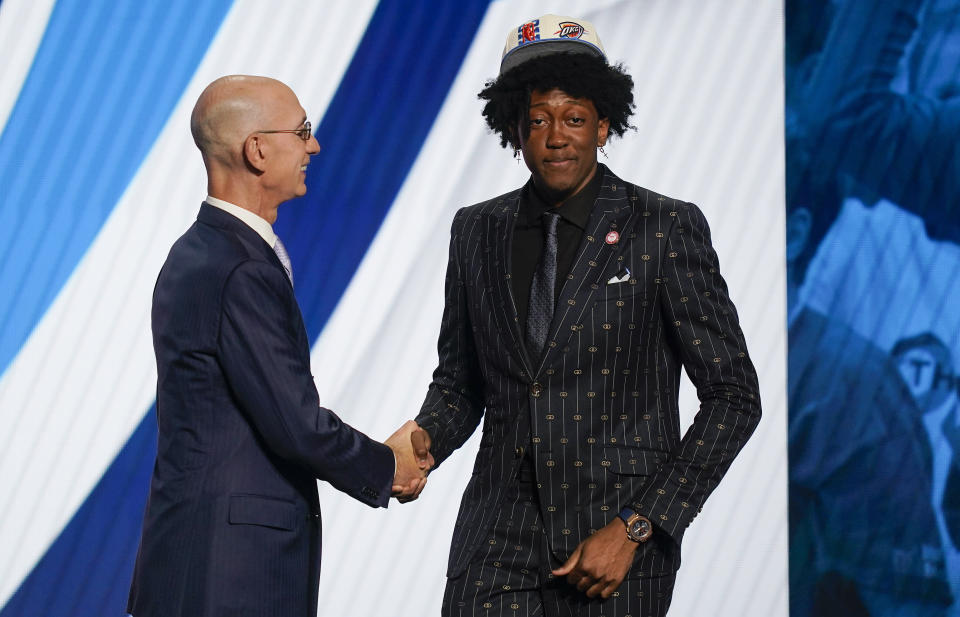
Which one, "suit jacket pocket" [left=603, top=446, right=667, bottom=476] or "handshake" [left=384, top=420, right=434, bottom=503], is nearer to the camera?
"suit jacket pocket" [left=603, top=446, right=667, bottom=476]

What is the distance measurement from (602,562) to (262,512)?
56cm

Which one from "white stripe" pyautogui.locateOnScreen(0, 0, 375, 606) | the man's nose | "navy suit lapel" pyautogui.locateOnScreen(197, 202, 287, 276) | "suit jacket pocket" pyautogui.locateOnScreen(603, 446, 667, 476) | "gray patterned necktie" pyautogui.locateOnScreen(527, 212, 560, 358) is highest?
the man's nose

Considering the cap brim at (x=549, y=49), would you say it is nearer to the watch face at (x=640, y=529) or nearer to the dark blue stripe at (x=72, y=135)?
the watch face at (x=640, y=529)

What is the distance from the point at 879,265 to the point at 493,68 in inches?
55.6

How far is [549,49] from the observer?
2.15 meters

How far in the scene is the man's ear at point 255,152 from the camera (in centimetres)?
192

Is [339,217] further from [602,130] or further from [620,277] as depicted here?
[620,277]

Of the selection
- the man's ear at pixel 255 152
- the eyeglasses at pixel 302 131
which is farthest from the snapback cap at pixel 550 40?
the man's ear at pixel 255 152

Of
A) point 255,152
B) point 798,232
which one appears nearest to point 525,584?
point 255,152

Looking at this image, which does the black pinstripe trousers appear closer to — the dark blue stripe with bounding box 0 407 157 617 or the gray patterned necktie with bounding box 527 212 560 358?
the gray patterned necktie with bounding box 527 212 560 358

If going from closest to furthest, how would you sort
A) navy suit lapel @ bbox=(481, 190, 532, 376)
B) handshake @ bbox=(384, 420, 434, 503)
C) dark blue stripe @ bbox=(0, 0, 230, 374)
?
navy suit lapel @ bbox=(481, 190, 532, 376), handshake @ bbox=(384, 420, 434, 503), dark blue stripe @ bbox=(0, 0, 230, 374)

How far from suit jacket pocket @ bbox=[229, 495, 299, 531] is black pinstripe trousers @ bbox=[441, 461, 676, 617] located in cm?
36

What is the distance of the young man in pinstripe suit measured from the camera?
1.90 metres

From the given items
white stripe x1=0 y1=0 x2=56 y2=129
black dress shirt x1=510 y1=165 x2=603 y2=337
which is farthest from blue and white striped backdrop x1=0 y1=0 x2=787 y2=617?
black dress shirt x1=510 y1=165 x2=603 y2=337
